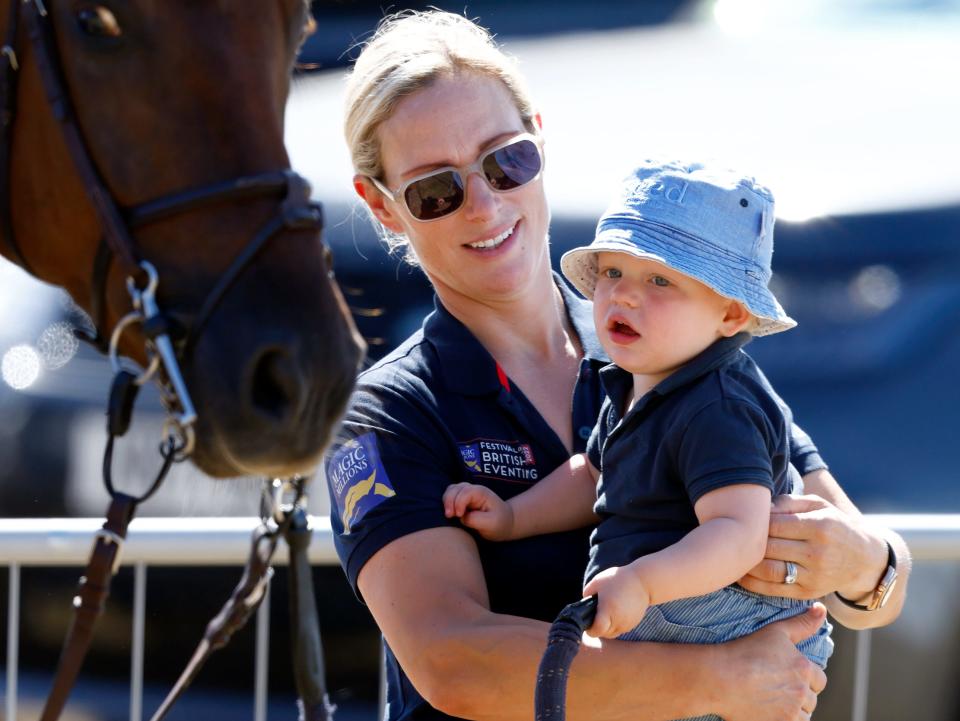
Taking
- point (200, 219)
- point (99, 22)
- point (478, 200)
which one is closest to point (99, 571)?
point (200, 219)

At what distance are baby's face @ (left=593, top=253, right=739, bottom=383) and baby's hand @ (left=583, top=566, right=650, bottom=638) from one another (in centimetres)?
37

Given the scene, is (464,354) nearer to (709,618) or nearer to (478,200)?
(478,200)

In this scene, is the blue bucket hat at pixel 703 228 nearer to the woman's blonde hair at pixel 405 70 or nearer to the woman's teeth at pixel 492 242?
the woman's teeth at pixel 492 242

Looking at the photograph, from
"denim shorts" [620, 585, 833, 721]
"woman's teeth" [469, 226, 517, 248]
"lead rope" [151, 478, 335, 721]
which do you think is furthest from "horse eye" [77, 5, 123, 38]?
"denim shorts" [620, 585, 833, 721]

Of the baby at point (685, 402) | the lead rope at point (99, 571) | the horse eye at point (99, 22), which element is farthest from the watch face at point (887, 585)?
the horse eye at point (99, 22)

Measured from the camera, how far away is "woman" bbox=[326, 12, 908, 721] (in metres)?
1.96

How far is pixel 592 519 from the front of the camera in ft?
7.13

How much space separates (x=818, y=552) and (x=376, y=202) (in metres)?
1.06

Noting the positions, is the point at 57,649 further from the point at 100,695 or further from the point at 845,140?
the point at 845,140

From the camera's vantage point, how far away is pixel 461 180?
2.32 meters

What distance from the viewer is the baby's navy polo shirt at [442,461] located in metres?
2.12

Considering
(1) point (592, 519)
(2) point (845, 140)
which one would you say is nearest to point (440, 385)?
(1) point (592, 519)

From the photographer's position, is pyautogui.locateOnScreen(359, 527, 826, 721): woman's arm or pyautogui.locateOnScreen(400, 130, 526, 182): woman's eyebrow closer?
pyautogui.locateOnScreen(359, 527, 826, 721): woman's arm

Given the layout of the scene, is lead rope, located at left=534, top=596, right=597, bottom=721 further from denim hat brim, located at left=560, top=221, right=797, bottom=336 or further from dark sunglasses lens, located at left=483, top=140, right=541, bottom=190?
dark sunglasses lens, located at left=483, top=140, right=541, bottom=190
